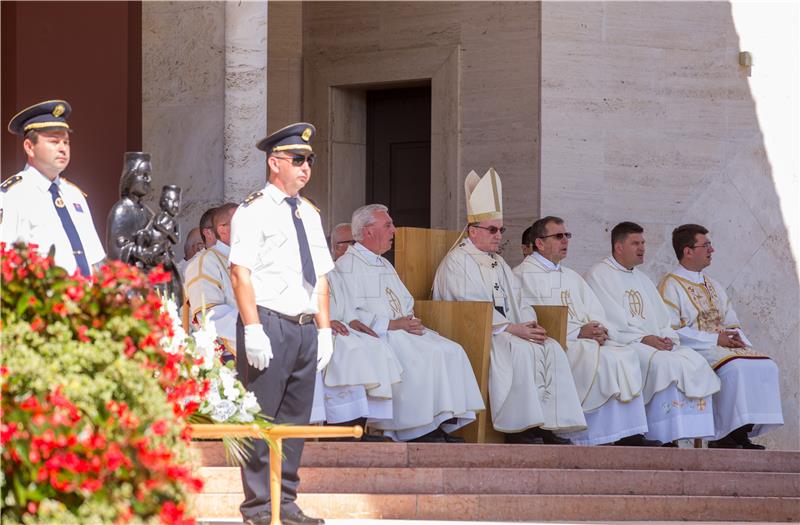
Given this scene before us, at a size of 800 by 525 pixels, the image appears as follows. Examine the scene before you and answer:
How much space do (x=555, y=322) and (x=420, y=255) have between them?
1.07 m

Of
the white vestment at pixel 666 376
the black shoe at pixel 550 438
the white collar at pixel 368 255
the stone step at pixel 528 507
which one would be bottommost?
the stone step at pixel 528 507

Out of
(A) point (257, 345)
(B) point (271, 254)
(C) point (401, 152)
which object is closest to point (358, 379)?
(B) point (271, 254)

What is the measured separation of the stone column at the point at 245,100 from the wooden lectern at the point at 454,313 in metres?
1.18

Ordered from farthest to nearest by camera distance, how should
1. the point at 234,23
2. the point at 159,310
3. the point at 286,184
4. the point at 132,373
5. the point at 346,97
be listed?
1. the point at 346,97
2. the point at 234,23
3. the point at 286,184
4. the point at 159,310
5. the point at 132,373

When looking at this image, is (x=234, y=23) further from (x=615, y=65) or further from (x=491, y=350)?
(x=615, y=65)

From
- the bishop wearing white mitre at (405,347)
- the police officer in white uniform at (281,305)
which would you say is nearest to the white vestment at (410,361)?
the bishop wearing white mitre at (405,347)

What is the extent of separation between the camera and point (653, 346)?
35.6 ft

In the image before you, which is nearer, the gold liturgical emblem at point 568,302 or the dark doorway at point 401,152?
the gold liturgical emblem at point 568,302

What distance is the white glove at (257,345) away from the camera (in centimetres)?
648

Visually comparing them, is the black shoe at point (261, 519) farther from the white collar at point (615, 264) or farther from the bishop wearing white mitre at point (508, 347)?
the white collar at point (615, 264)

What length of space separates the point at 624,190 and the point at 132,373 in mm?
9027

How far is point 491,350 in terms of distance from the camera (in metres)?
10.1

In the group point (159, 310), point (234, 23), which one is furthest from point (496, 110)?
point (159, 310)

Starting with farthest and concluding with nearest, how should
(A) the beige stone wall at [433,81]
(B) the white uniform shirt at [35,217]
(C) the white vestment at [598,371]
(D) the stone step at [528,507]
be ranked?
(A) the beige stone wall at [433,81] < (C) the white vestment at [598,371] < (D) the stone step at [528,507] < (B) the white uniform shirt at [35,217]
